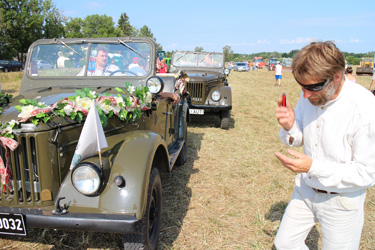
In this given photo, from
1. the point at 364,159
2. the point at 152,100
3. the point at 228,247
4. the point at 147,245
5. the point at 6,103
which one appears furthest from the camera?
the point at 152,100

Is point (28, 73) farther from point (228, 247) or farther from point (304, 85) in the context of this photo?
point (304, 85)

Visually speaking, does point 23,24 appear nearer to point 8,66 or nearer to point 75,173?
point 8,66

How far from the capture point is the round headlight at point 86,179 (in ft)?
6.24

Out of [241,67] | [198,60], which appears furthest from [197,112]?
[241,67]

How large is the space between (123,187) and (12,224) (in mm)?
741

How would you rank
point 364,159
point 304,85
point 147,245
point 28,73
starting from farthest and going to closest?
point 28,73 → point 147,245 → point 304,85 → point 364,159

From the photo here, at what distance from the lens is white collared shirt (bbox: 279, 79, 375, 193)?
1521 mm

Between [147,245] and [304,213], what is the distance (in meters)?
1.14

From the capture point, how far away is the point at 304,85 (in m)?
1.61

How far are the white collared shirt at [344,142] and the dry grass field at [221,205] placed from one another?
4.79ft

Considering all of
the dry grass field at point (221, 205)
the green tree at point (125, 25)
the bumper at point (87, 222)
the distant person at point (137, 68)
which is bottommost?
the dry grass field at point (221, 205)

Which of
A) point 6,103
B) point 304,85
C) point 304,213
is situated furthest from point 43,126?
point 304,213

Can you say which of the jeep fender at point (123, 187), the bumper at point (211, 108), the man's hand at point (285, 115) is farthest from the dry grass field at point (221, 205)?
the man's hand at point (285, 115)

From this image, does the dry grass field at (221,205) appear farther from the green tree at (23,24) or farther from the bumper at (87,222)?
the green tree at (23,24)
